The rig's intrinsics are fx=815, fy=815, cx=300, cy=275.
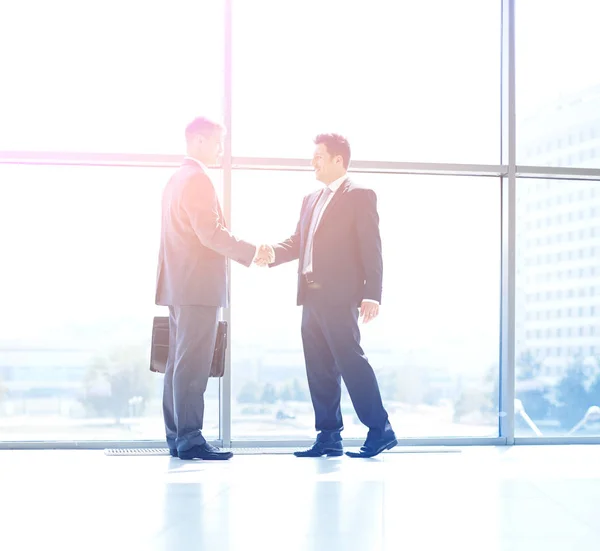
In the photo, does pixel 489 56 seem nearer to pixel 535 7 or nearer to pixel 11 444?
pixel 535 7

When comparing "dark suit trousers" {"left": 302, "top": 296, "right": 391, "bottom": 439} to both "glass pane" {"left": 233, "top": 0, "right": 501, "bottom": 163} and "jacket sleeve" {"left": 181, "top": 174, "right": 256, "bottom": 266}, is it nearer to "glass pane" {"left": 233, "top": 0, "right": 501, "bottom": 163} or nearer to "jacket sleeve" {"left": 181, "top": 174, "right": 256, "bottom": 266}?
"jacket sleeve" {"left": 181, "top": 174, "right": 256, "bottom": 266}

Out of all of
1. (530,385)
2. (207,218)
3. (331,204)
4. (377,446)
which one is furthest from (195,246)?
(530,385)

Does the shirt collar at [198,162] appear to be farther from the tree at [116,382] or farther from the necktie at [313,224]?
the tree at [116,382]

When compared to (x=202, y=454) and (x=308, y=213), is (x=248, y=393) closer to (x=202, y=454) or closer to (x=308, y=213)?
(x=202, y=454)

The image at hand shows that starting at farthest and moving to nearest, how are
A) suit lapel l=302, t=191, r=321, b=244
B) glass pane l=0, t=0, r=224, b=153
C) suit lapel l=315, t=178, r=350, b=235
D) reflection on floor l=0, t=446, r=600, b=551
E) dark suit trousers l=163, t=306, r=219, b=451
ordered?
glass pane l=0, t=0, r=224, b=153 → suit lapel l=302, t=191, r=321, b=244 → suit lapel l=315, t=178, r=350, b=235 → dark suit trousers l=163, t=306, r=219, b=451 → reflection on floor l=0, t=446, r=600, b=551

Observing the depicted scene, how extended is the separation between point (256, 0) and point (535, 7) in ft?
4.69

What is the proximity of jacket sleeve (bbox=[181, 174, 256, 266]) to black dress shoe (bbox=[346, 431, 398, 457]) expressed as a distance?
Answer: 992 mm

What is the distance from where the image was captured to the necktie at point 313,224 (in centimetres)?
375

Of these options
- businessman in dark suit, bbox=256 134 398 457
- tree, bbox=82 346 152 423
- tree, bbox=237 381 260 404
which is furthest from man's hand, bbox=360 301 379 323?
tree, bbox=82 346 152 423

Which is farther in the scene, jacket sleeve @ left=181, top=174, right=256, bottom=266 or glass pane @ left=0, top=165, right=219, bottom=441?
glass pane @ left=0, top=165, right=219, bottom=441

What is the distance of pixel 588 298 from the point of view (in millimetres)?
4223

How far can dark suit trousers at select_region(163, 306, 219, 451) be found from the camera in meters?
3.50

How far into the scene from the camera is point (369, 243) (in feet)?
12.0

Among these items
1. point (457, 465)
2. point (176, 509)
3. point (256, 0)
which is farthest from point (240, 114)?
point (176, 509)
